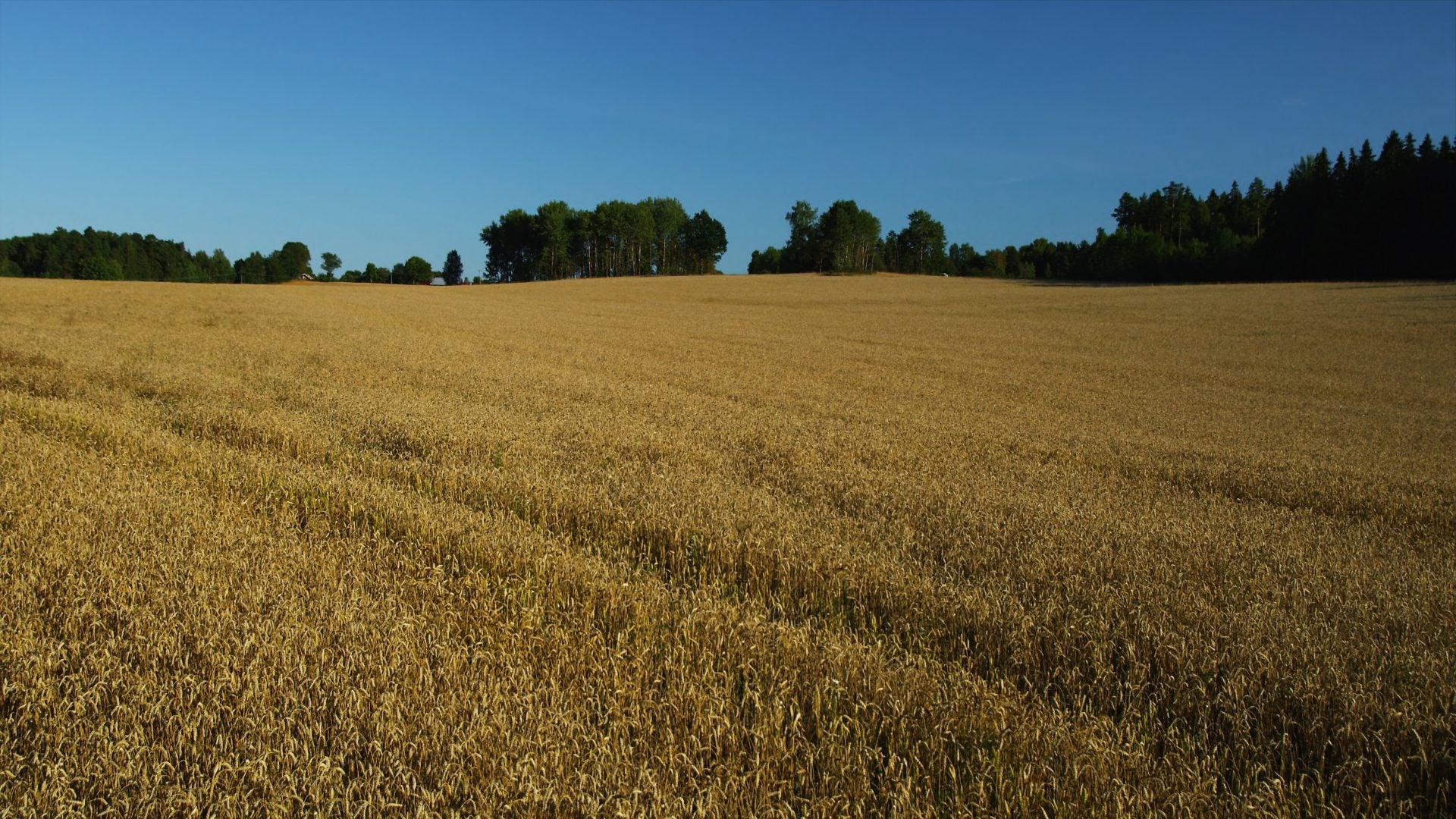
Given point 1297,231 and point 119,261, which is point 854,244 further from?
point 119,261

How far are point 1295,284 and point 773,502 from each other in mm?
62136

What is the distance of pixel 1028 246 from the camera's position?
15825 centimetres

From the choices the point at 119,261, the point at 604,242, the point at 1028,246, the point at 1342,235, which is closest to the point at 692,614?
the point at 1342,235

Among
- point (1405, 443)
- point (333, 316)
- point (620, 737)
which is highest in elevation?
point (333, 316)

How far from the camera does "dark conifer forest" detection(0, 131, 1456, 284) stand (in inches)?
2522

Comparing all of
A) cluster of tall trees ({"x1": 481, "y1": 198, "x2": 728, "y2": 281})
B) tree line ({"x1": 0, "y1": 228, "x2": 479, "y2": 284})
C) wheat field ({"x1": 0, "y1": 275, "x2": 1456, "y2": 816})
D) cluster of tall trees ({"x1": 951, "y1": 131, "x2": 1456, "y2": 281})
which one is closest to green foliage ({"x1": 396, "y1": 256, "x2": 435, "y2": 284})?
tree line ({"x1": 0, "y1": 228, "x2": 479, "y2": 284})

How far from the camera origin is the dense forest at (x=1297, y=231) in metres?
61.4

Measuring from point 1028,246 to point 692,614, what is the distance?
562 ft

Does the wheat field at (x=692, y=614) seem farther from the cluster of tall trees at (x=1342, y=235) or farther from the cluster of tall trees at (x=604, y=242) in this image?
the cluster of tall trees at (x=604, y=242)

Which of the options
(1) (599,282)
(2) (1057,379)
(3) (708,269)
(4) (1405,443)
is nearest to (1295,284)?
(2) (1057,379)

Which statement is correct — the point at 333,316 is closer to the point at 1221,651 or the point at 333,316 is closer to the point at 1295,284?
the point at 1221,651

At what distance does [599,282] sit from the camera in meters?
77.1

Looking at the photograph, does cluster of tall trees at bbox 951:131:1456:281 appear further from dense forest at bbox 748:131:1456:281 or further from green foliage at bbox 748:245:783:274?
green foliage at bbox 748:245:783:274

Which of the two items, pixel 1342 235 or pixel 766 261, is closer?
pixel 1342 235
